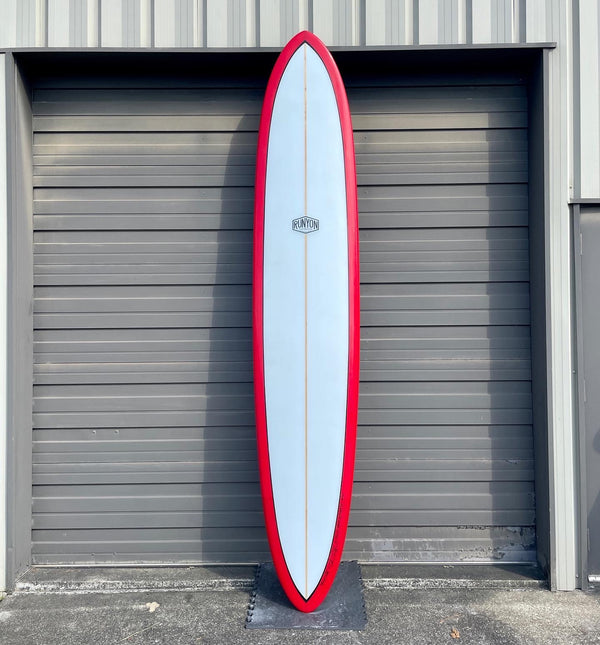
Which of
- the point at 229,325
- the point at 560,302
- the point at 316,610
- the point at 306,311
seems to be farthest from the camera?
the point at 229,325

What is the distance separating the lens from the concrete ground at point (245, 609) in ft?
7.02

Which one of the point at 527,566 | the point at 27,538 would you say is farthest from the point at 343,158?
the point at 27,538

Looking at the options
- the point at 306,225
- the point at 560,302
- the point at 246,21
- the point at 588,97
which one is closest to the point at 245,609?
the point at 306,225

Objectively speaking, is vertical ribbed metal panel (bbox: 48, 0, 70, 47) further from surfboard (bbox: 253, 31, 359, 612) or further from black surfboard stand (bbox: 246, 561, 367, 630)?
black surfboard stand (bbox: 246, 561, 367, 630)

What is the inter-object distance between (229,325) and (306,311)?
19.1 inches

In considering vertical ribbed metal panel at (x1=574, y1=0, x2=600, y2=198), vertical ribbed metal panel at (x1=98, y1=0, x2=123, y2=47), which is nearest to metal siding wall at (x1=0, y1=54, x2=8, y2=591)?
vertical ribbed metal panel at (x1=98, y1=0, x2=123, y2=47)

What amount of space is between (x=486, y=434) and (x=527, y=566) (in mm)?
677

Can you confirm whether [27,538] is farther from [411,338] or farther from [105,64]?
[105,64]

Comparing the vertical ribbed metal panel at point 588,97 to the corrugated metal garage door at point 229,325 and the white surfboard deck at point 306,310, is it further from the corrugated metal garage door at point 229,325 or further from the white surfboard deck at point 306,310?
the white surfboard deck at point 306,310

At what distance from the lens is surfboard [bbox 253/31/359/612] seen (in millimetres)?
2398

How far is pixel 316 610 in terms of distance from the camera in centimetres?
231

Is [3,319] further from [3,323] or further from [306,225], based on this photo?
[306,225]

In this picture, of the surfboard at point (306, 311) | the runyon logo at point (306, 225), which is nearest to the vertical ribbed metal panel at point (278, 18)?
the surfboard at point (306, 311)

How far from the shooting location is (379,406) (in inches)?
107
